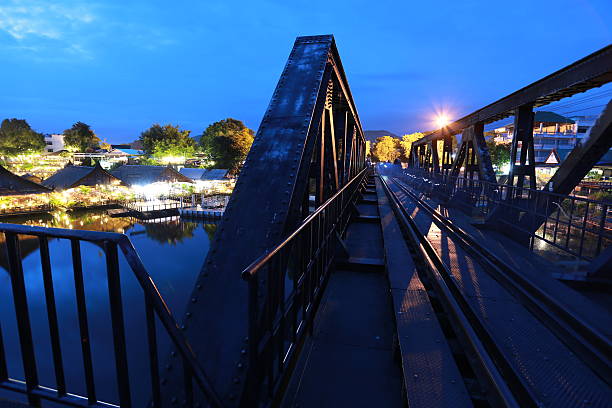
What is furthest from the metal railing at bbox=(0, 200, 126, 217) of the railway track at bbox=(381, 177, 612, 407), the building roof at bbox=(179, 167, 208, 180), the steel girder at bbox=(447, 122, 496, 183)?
the railway track at bbox=(381, 177, 612, 407)

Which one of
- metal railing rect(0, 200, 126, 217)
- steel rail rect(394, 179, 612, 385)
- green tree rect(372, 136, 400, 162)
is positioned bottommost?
metal railing rect(0, 200, 126, 217)

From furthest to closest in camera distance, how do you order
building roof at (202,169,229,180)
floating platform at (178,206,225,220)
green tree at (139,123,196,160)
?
1. green tree at (139,123,196,160)
2. building roof at (202,169,229,180)
3. floating platform at (178,206,225,220)

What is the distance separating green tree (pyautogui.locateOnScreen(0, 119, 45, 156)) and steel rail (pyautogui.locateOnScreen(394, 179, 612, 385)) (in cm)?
11045

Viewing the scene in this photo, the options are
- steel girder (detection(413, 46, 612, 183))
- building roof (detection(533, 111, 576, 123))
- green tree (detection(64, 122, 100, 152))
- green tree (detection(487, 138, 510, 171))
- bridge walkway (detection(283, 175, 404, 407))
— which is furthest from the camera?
green tree (detection(64, 122, 100, 152))

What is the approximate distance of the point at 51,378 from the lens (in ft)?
51.6

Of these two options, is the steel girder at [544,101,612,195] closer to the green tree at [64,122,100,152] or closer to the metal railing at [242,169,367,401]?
the metal railing at [242,169,367,401]

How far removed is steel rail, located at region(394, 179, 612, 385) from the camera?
2.58 meters

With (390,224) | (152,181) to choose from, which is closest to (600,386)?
(390,224)

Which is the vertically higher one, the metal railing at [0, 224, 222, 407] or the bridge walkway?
the metal railing at [0, 224, 222, 407]

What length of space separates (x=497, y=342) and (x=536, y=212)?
5.37 meters

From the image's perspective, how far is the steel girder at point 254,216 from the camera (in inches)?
78.1

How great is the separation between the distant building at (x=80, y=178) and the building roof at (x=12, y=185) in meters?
13.9

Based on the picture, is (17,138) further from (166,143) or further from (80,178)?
(80,178)

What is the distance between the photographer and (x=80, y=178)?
4053 cm
